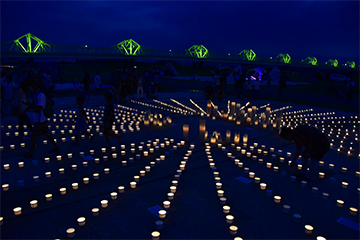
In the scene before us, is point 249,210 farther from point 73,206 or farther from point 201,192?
point 73,206

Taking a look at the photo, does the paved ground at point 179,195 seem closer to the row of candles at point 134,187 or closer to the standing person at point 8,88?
the row of candles at point 134,187

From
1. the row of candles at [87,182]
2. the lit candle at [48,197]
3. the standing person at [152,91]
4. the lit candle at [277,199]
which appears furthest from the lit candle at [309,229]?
the standing person at [152,91]

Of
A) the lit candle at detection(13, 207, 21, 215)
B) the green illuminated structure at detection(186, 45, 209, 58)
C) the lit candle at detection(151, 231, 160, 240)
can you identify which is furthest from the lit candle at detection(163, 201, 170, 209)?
the green illuminated structure at detection(186, 45, 209, 58)

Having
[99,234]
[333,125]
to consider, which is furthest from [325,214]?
[333,125]

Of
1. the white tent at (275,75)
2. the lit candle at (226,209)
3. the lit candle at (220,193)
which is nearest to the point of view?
Result: the lit candle at (226,209)

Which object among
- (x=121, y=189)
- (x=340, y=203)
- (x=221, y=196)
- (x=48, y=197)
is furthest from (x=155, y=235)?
(x=340, y=203)

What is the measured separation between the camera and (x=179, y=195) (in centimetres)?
485

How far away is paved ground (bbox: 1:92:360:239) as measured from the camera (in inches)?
151

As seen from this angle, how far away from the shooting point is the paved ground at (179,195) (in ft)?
12.6

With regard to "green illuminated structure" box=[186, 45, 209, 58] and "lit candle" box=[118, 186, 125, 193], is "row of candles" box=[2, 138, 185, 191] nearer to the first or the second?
"lit candle" box=[118, 186, 125, 193]

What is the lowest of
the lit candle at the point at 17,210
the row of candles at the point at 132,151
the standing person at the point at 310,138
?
the lit candle at the point at 17,210

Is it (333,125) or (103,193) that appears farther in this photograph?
(333,125)

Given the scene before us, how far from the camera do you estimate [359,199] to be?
494 centimetres

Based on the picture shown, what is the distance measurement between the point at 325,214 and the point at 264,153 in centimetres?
300
